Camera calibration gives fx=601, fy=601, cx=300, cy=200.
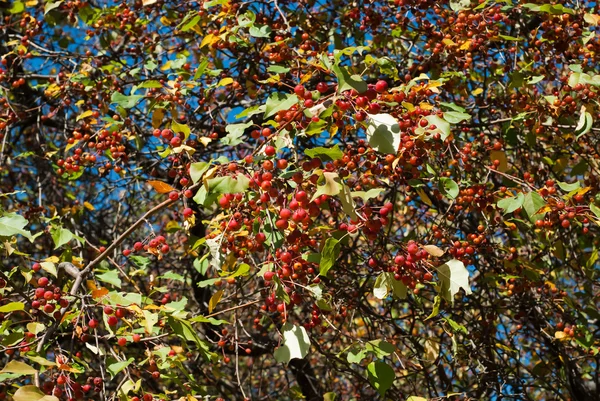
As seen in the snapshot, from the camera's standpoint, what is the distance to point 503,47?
366 centimetres

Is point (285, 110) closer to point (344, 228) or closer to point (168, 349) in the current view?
point (344, 228)

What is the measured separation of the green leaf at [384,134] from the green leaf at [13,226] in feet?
3.65

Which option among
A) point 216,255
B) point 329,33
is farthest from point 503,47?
point 216,255

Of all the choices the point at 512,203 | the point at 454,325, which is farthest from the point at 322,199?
the point at 454,325

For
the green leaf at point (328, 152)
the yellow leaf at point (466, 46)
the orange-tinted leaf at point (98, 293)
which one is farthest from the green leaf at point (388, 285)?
the yellow leaf at point (466, 46)

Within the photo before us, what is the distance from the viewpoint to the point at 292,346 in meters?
1.88

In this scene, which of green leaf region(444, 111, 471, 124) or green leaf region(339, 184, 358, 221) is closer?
green leaf region(339, 184, 358, 221)

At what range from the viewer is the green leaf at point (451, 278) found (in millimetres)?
1886

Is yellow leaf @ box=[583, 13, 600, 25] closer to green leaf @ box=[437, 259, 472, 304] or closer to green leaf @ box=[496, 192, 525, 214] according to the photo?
green leaf @ box=[496, 192, 525, 214]

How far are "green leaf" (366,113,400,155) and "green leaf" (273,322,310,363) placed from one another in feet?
2.09

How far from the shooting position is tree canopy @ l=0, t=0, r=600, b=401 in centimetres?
192

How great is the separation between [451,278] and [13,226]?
4.59ft

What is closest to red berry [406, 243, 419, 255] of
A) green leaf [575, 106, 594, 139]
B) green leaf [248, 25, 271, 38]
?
green leaf [575, 106, 594, 139]

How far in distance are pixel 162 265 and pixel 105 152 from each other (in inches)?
51.1
